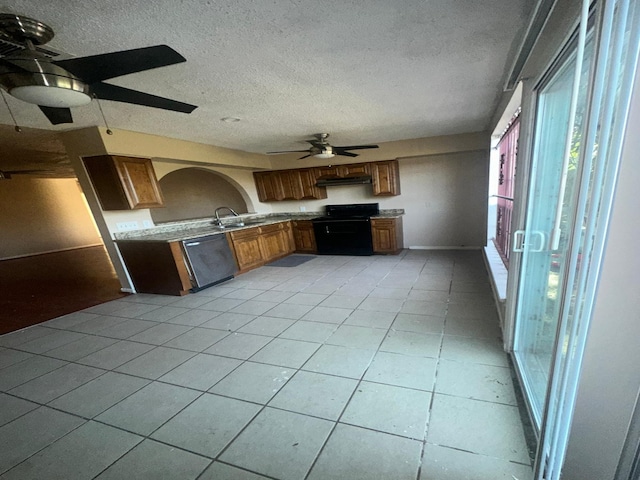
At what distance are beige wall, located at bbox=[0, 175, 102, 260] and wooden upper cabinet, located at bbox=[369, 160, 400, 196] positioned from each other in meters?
9.75

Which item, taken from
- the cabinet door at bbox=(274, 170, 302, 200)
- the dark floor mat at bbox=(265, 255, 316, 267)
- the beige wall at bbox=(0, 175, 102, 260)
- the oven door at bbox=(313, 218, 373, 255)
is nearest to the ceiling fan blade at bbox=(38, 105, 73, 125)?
the dark floor mat at bbox=(265, 255, 316, 267)

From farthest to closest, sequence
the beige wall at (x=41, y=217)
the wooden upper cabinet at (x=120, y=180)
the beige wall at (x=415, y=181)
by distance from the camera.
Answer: the beige wall at (x=41, y=217) → the beige wall at (x=415, y=181) → the wooden upper cabinet at (x=120, y=180)

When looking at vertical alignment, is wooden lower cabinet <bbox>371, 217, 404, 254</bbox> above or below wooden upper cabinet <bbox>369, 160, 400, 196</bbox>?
below

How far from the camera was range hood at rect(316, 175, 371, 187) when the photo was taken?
509cm

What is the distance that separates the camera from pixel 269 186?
5875 millimetres

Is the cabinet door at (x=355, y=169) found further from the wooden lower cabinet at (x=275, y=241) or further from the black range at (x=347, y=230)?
the wooden lower cabinet at (x=275, y=241)

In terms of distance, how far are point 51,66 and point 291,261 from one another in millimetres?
4249

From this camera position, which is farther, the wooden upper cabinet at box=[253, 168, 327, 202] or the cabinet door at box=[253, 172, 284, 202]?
the cabinet door at box=[253, 172, 284, 202]

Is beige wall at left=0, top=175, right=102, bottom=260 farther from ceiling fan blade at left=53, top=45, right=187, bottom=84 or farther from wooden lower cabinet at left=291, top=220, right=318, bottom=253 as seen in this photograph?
ceiling fan blade at left=53, top=45, right=187, bottom=84

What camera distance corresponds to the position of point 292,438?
1326 millimetres

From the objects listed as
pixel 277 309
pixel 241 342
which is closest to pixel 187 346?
pixel 241 342

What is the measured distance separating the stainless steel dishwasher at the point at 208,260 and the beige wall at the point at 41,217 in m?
7.56

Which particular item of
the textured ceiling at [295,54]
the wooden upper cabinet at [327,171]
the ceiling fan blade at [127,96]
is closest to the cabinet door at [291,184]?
the wooden upper cabinet at [327,171]

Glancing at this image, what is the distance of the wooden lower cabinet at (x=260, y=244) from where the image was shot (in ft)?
14.6
